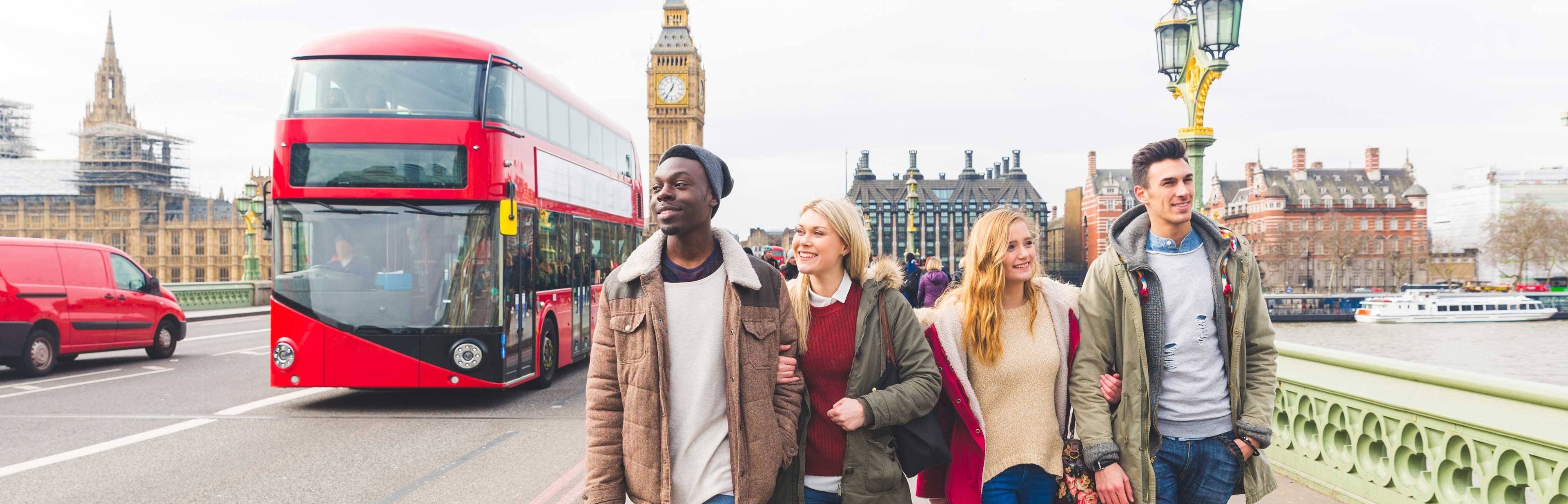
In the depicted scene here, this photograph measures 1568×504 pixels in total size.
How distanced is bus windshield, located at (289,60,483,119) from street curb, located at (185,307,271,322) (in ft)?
52.9

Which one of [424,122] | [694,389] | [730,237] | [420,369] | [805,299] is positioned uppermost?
[424,122]

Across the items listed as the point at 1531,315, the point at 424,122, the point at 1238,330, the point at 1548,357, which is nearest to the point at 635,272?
the point at 1238,330

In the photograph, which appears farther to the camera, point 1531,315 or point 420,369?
point 1531,315

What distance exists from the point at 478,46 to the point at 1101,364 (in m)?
7.55

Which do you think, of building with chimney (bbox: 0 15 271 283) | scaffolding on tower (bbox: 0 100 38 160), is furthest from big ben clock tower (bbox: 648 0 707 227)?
scaffolding on tower (bbox: 0 100 38 160)

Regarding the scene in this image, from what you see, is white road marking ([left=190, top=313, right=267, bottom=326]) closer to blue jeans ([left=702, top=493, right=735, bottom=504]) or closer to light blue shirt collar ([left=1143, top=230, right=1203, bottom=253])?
blue jeans ([left=702, top=493, right=735, bottom=504])

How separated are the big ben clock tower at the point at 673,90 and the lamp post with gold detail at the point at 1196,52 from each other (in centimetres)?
9409

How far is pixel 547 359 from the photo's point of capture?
34.2ft

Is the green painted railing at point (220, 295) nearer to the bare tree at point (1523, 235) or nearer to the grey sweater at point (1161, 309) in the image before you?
the grey sweater at point (1161, 309)

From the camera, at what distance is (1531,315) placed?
48.4 meters

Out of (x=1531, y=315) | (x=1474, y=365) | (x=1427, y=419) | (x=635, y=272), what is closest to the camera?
(x=635, y=272)

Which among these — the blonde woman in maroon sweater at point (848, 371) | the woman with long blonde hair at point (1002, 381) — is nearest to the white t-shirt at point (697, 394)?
the blonde woman in maroon sweater at point (848, 371)

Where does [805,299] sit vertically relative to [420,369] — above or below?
above

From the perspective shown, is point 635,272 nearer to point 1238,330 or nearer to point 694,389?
point 694,389
